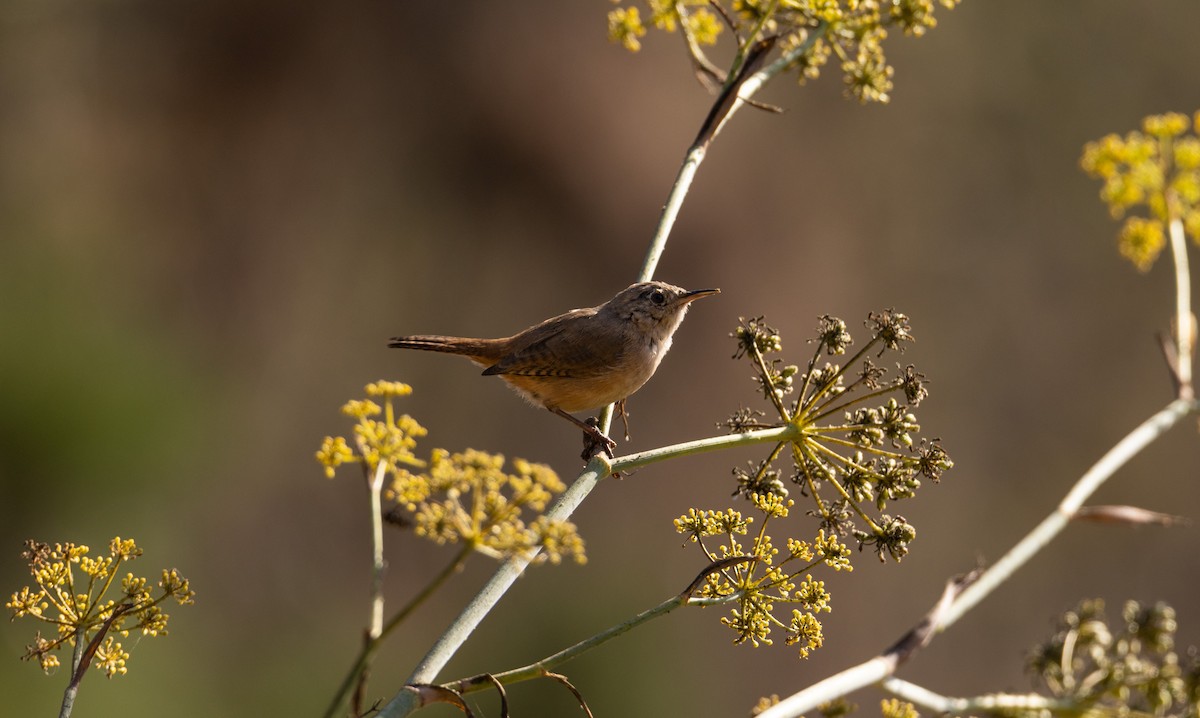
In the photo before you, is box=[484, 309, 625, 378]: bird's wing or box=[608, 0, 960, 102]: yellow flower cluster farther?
box=[484, 309, 625, 378]: bird's wing

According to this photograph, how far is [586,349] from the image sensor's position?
4074mm

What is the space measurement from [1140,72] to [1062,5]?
1.22 metres

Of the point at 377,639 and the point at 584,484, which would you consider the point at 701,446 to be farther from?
the point at 377,639

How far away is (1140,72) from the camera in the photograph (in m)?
12.7

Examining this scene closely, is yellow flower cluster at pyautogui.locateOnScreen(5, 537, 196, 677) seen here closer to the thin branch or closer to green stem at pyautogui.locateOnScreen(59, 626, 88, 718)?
green stem at pyautogui.locateOnScreen(59, 626, 88, 718)

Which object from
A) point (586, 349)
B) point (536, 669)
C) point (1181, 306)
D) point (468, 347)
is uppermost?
point (468, 347)

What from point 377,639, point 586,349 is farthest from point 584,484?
point 586,349

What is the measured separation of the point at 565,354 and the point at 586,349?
3.4 inches

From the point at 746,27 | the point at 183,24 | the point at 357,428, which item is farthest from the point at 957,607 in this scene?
the point at 183,24

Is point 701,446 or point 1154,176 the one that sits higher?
point 1154,176

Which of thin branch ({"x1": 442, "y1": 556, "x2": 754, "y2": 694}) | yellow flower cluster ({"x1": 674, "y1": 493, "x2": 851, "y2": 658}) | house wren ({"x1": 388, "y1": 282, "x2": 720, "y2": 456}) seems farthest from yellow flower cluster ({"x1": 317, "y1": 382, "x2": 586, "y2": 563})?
house wren ({"x1": 388, "y1": 282, "x2": 720, "y2": 456})

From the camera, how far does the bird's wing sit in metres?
4.01

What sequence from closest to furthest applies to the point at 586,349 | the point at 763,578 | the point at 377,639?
the point at 377,639
the point at 763,578
the point at 586,349

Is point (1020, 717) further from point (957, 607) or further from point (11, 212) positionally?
point (11, 212)
